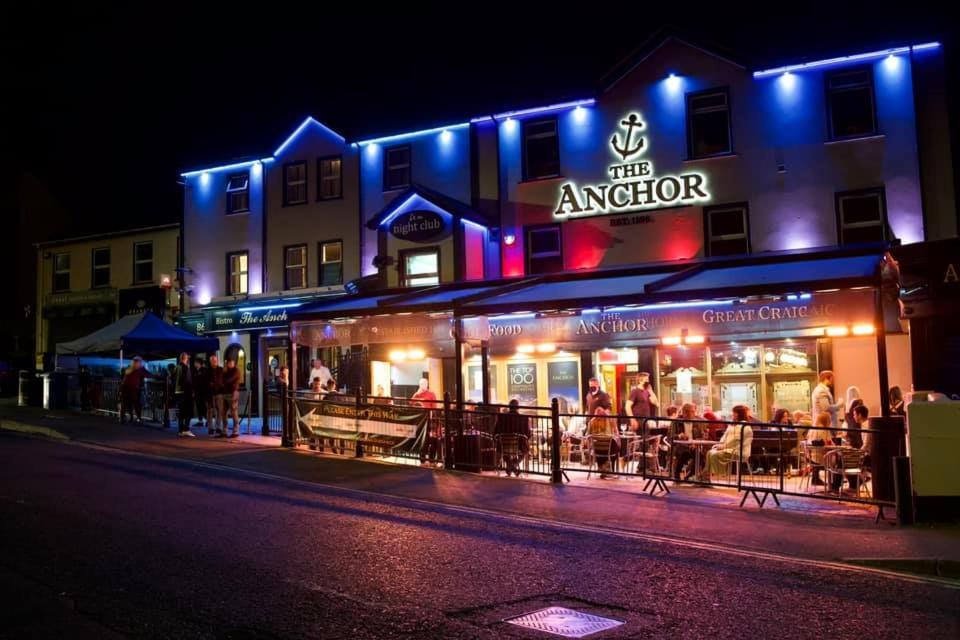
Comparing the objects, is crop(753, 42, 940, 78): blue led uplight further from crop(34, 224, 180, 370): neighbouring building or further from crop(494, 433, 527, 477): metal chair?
Answer: crop(34, 224, 180, 370): neighbouring building

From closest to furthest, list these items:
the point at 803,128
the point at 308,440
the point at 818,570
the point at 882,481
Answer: the point at 818,570 < the point at 882,481 < the point at 308,440 < the point at 803,128

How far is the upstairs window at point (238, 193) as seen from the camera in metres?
26.3

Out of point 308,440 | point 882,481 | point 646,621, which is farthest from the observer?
point 308,440

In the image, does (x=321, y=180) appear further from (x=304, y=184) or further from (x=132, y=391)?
(x=132, y=391)

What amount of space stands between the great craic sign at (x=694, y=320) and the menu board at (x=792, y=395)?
3976 mm

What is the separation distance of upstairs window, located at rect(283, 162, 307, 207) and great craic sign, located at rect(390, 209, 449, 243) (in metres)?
5.18

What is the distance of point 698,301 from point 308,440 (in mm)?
8503

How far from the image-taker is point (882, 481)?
33.8 ft

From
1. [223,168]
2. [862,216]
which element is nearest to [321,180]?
[223,168]

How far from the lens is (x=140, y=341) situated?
20594 millimetres

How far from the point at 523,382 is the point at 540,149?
20.1 ft

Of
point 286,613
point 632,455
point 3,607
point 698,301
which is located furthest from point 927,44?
point 3,607

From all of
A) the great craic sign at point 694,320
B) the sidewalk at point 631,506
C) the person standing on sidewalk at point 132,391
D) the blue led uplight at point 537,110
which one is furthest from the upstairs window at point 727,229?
the person standing on sidewalk at point 132,391

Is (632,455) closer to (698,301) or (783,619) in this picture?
(698,301)
